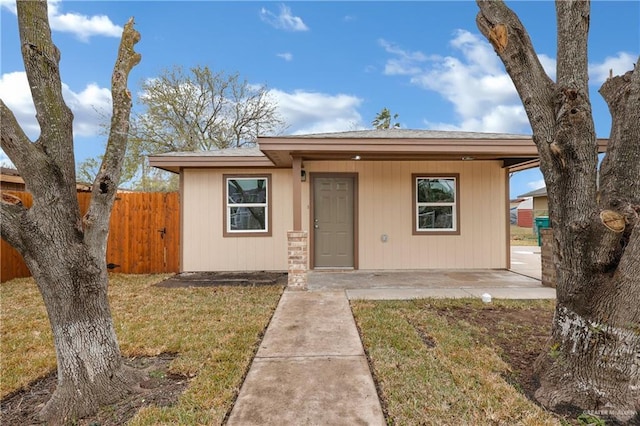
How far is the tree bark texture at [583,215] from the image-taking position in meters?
2.04

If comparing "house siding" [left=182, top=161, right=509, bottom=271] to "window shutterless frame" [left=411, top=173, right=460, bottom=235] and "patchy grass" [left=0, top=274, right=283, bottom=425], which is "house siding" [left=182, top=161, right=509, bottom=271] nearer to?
"window shutterless frame" [left=411, top=173, right=460, bottom=235]

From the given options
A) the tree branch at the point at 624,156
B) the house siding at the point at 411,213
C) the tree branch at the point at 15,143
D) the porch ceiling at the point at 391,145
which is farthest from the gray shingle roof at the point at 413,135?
the tree branch at the point at 15,143

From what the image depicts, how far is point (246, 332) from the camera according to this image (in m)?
3.50

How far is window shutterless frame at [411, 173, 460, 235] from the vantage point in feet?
23.7

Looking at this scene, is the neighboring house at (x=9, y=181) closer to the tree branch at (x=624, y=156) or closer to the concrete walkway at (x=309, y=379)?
the concrete walkway at (x=309, y=379)

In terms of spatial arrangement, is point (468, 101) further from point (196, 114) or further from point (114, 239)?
point (114, 239)

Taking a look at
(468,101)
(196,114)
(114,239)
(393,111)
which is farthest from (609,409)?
(393,111)

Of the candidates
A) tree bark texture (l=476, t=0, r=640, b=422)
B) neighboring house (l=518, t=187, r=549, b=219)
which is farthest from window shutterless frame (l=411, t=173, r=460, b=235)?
neighboring house (l=518, t=187, r=549, b=219)

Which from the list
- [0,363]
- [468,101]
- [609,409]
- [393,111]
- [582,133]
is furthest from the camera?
[393,111]

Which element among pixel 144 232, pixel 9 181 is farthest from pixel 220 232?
pixel 9 181

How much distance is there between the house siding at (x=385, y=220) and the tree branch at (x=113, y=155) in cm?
491

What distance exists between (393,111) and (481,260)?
52.8ft

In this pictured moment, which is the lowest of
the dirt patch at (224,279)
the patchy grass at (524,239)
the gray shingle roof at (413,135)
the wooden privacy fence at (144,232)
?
the dirt patch at (224,279)

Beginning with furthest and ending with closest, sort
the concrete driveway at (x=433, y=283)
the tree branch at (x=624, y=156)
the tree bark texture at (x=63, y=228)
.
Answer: the concrete driveway at (x=433, y=283) → the tree branch at (x=624, y=156) → the tree bark texture at (x=63, y=228)
